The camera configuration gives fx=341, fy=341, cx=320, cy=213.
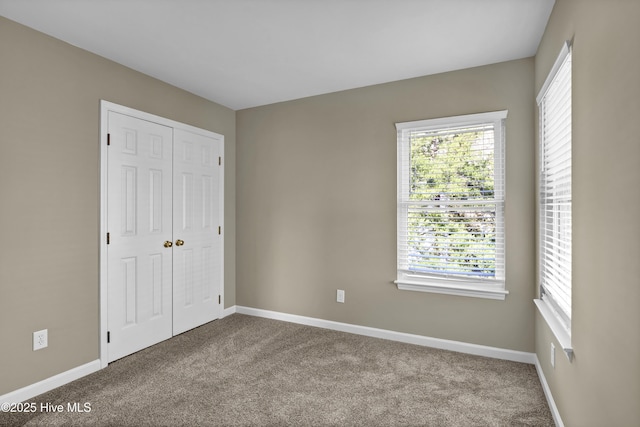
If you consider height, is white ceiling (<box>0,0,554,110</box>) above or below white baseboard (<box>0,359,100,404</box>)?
above

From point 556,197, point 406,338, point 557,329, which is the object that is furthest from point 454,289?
point 556,197

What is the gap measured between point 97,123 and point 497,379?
12.4 ft

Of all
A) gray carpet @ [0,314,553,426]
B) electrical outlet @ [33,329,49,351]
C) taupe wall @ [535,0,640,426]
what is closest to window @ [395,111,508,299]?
gray carpet @ [0,314,553,426]

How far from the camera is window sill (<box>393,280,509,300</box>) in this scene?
9.66 ft

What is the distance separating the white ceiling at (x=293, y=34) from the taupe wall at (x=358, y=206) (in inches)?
12.1

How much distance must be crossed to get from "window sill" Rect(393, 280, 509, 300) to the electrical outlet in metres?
2.88

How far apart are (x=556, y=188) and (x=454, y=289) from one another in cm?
128

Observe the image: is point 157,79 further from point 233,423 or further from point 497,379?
point 497,379

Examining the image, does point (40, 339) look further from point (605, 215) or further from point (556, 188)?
point (556, 188)

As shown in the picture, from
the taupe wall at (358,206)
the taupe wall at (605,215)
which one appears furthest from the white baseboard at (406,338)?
the taupe wall at (605,215)

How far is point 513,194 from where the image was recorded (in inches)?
113

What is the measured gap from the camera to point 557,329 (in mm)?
1974

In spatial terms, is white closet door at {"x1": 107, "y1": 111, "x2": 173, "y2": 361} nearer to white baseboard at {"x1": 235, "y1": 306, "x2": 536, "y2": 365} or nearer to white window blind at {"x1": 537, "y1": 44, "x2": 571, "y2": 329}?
white baseboard at {"x1": 235, "y1": 306, "x2": 536, "y2": 365}

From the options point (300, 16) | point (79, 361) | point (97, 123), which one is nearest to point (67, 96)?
point (97, 123)
